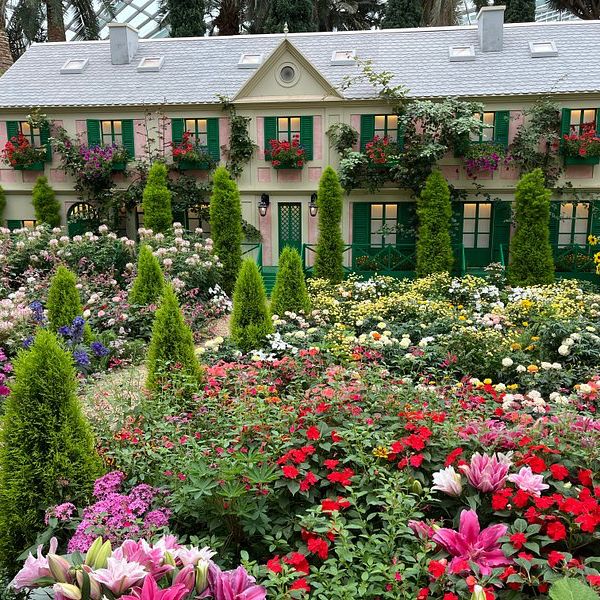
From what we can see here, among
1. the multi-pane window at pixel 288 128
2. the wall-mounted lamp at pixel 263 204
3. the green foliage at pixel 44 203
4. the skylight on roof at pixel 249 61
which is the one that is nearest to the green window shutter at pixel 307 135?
the multi-pane window at pixel 288 128

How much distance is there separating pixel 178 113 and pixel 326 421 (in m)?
Result: 13.0

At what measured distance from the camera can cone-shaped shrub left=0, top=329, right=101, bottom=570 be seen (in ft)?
11.0

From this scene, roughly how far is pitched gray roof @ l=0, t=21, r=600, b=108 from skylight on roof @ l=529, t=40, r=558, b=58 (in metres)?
0.14

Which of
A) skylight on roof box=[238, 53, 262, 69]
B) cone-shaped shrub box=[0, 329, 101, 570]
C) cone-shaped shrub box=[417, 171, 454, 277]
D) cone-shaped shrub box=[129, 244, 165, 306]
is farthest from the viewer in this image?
skylight on roof box=[238, 53, 262, 69]

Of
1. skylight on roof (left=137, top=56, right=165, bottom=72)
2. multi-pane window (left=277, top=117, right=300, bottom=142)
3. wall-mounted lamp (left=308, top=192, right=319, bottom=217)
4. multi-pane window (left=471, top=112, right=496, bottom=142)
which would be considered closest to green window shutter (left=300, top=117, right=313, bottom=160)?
multi-pane window (left=277, top=117, right=300, bottom=142)

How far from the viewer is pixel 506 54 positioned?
14.9 metres

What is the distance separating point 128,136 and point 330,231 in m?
6.05

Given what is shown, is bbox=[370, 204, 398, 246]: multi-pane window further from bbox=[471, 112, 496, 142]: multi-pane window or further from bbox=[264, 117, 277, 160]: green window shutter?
bbox=[264, 117, 277, 160]: green window shutter

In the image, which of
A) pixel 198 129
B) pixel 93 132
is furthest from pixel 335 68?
pixel 93 132

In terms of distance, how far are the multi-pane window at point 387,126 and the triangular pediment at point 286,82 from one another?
3.72ft

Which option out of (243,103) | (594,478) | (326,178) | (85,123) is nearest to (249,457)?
(594,478)

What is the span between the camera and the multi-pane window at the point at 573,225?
1427 cm

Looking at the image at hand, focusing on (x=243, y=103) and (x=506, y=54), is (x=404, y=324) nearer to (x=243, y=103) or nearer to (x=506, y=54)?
(x=243, y=103)

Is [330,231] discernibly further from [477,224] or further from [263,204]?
[477,224]
